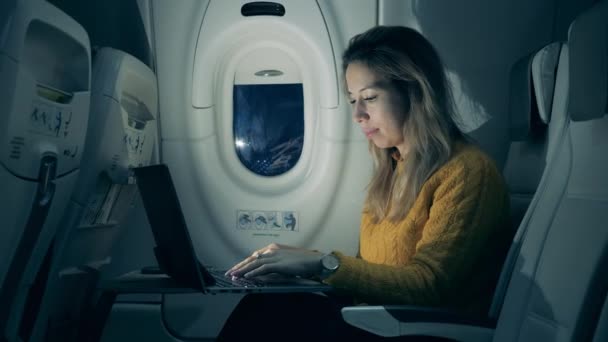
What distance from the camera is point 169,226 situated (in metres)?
1.44

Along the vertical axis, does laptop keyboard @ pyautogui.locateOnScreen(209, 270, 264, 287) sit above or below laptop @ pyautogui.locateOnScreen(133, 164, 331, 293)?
below

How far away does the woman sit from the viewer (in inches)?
50.4

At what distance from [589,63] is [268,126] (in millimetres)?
1417

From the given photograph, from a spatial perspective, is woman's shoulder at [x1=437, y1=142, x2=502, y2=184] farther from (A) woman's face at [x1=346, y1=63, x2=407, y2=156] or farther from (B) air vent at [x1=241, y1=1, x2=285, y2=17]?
(B) air vent at [x1=241, y1=1, x2=285, y2=17]

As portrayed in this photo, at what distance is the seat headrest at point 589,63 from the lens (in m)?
1.02

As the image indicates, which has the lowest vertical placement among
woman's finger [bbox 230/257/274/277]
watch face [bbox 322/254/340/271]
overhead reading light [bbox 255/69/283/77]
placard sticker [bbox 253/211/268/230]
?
placard sticker [bbox 253/211/268/230]

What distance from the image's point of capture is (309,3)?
215 cm

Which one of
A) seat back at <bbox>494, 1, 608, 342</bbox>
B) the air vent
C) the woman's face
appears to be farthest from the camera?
the air vent

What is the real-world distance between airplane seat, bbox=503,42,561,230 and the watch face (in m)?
0.58

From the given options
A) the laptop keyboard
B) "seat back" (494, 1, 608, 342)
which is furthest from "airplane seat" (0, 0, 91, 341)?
"seat back" (494, 1, 608, 342)

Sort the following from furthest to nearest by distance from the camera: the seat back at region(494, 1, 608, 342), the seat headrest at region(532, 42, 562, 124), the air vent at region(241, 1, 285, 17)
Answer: the air vent at region(241, 1, 285, 17) → the seat headrest at region(532, 42, 562, 124) → the seat back at region(494, 1, 608, 342)

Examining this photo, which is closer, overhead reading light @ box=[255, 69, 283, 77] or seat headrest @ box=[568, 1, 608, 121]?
seat headrest @ box=[568, 1, 608, 121]

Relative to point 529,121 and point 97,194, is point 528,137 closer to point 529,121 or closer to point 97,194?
point 529,121

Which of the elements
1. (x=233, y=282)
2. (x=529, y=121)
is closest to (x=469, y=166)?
(x=529, y=121)
